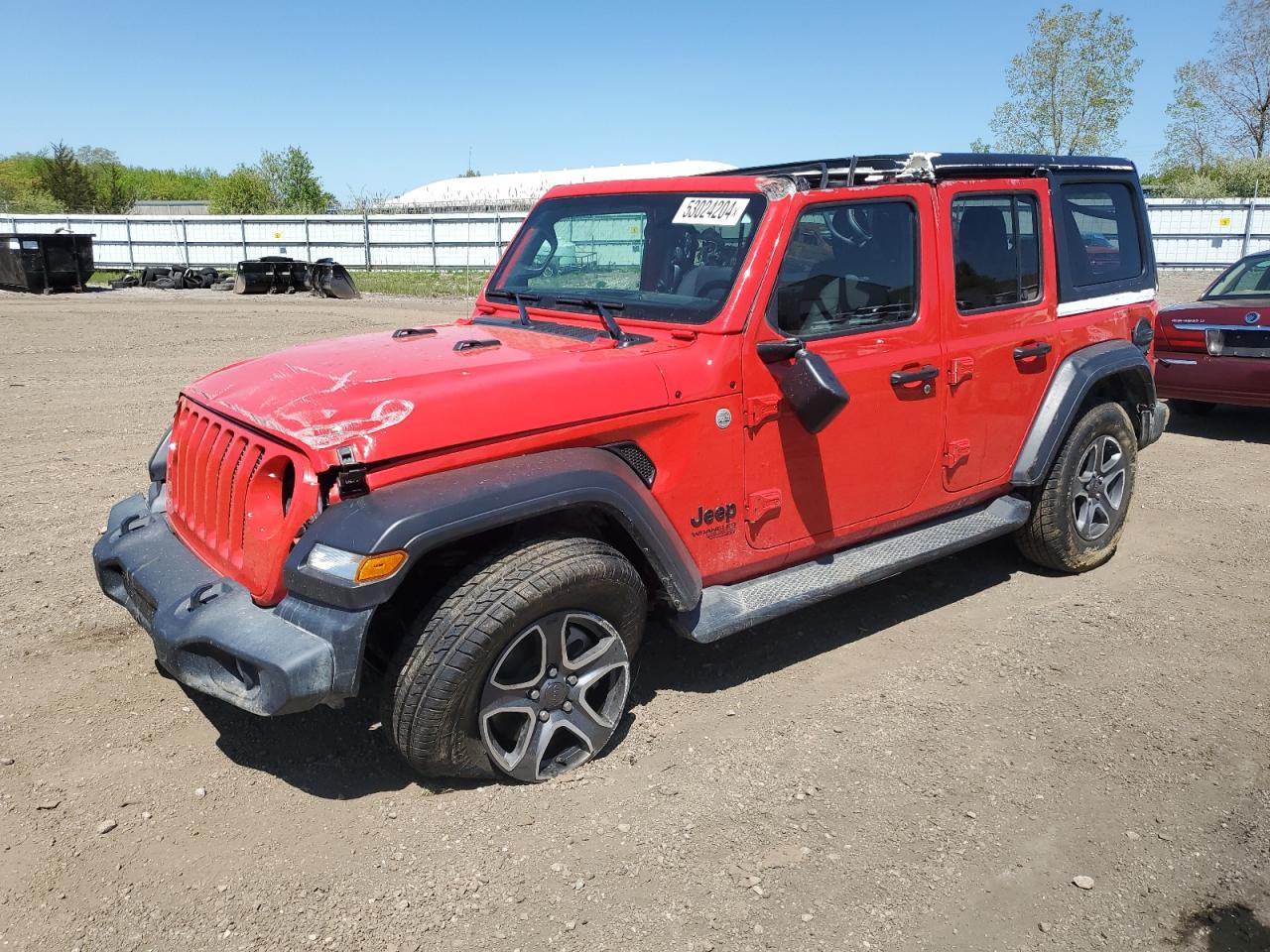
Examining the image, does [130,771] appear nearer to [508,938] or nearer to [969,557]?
[508,938]

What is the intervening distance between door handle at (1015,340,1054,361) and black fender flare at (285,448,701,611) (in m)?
2.20

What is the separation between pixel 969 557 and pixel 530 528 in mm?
3268

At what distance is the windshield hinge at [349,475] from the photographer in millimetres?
2908

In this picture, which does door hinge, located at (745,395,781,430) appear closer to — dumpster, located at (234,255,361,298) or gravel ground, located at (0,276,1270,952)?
gravel ground, located at (0,276,1270,952)

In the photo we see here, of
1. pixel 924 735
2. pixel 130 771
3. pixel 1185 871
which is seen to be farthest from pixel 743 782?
pixel 130 771

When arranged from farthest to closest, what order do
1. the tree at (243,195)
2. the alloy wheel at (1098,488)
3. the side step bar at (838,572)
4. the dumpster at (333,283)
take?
the tree at (243,195) → the dumpster at (333,283) → the alloy wheel at (1098,488) → the side step bar at (838,572)

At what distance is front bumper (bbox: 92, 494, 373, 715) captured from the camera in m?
2.80

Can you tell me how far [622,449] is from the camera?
134 inches

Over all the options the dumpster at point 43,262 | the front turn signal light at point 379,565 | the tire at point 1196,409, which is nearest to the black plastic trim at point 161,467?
the front turn signal light at point 379,565

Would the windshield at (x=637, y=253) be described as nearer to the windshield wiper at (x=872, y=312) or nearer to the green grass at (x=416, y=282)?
the windshield wiper at (x=872, y=312)

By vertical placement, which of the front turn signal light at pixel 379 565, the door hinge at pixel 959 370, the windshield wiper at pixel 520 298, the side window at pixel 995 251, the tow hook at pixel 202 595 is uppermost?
the side window at pixel 995 251

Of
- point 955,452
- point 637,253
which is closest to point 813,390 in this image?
point 637,253

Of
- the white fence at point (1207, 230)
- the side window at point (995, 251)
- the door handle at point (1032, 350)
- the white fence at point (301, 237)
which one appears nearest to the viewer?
the side window at point (995, 251)

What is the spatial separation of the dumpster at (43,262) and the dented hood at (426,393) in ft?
78.8
